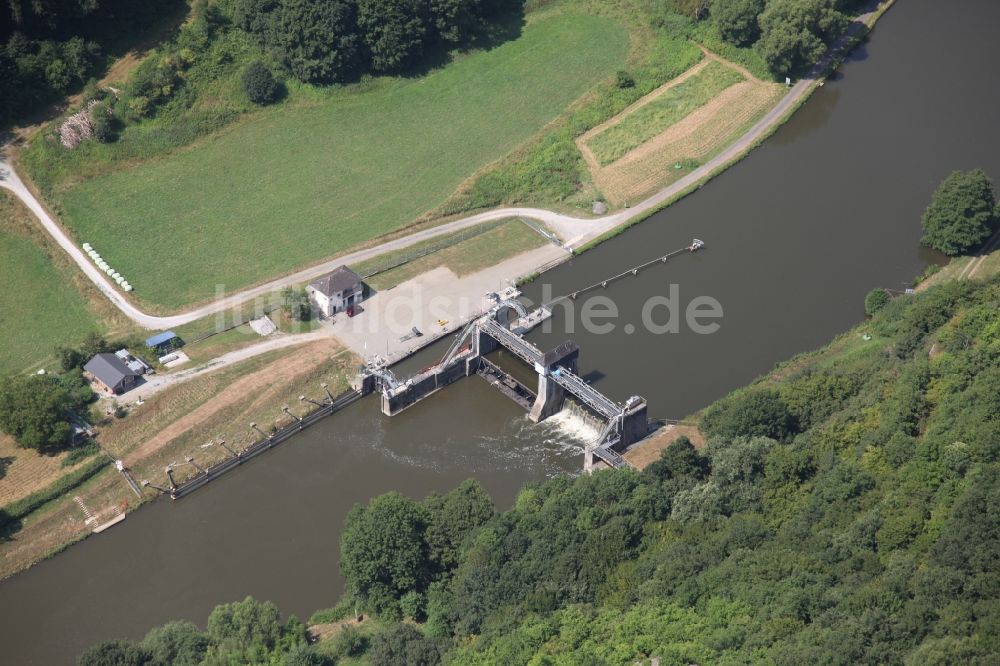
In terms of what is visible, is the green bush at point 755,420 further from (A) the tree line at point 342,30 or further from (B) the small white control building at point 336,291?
(A) the tree line at point 342,30

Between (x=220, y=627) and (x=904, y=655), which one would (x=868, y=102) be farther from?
(x=220, y=627)

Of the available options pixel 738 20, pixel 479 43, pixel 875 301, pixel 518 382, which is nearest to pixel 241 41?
pixel 479 43

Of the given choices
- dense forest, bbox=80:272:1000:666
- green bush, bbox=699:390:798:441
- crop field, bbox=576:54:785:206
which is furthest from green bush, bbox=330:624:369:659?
crop field, bbox=576:54:785:206

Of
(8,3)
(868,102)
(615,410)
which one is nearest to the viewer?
(615,410)

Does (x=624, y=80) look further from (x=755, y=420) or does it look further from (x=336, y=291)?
(x=755, y=420)

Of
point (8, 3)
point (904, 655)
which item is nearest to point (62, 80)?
point (8, 3)

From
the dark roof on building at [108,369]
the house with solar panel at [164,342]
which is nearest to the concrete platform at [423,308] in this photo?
the house with solar panel at [164,342]
